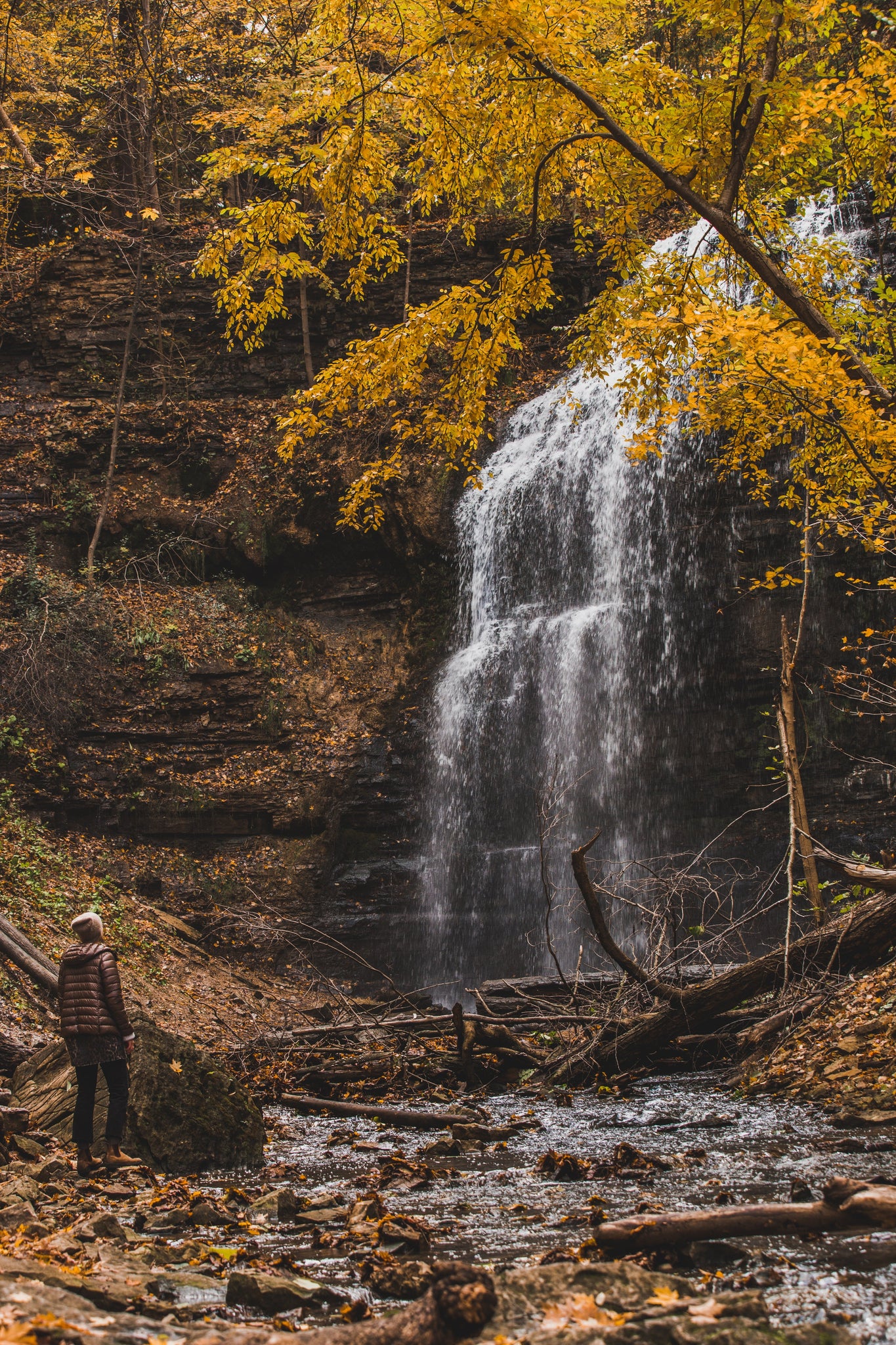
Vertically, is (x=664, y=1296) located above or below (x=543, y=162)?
below

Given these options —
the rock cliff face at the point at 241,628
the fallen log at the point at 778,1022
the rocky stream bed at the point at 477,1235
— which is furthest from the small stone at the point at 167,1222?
the rock cliff face at the point at 241,628

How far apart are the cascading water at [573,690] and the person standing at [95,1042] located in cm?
885

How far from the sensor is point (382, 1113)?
6.17 m

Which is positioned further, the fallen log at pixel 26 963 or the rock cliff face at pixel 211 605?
the rock cliff face at pixel 211 605

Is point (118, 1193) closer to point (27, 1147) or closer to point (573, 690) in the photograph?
point (27, 1147)

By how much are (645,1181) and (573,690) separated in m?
11.1

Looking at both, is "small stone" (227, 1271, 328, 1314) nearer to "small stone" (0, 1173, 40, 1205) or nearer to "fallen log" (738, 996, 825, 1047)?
"small stone" (0, 1173, 40, 1205)

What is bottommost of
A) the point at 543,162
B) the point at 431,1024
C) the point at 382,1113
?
the point at 431,1024

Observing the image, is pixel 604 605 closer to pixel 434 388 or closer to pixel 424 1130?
pixel 434 388

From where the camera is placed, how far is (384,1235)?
135 inches

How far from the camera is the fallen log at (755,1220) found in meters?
2.72

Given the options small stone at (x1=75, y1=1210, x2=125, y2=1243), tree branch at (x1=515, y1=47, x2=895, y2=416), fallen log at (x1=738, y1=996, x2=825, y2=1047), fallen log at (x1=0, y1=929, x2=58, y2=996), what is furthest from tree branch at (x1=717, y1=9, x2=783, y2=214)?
fallen log at (x1=0, y1=929, x2=58, y2=996)

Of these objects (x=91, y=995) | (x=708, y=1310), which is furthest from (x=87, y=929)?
(x=708, y=1310)

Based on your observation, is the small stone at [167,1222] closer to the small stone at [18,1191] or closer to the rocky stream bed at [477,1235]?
the rocky stream bed at [477,1235]
